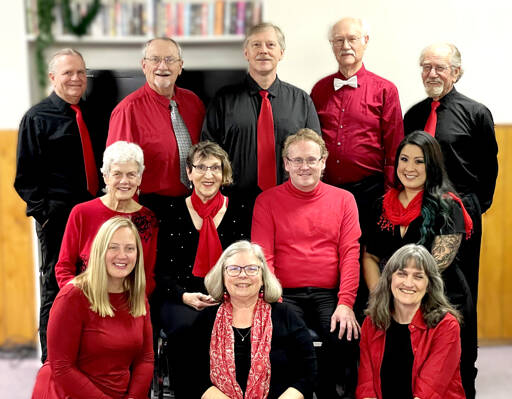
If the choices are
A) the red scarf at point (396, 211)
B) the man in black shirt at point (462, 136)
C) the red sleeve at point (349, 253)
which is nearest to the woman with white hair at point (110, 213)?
the red sleeve at point (349, 253)

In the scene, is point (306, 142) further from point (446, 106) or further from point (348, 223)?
point (446, 106)

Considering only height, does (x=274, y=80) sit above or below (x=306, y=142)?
above

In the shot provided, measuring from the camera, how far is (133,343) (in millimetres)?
2441

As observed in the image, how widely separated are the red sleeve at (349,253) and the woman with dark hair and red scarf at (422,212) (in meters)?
0.10

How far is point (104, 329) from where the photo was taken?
2395mm

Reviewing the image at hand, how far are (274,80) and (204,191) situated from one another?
737 millimetres

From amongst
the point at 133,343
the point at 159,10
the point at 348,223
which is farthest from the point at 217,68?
the point at 133,343

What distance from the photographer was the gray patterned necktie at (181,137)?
10.3 feet

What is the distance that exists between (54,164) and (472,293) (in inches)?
86.7

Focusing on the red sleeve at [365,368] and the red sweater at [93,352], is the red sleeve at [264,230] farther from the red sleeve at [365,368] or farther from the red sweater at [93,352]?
the red sweater at [93,352]

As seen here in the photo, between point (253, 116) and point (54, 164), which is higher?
point (253, 116)

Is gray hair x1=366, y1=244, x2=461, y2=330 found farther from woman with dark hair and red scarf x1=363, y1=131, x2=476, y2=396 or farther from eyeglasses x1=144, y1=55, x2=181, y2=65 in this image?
eyeglasses x1=144, y1=55, x2=181, y2=65

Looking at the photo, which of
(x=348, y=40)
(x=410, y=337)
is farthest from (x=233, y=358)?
(x=348, y=40)

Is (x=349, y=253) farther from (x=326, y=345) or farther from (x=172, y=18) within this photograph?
(x=172, y=18)
